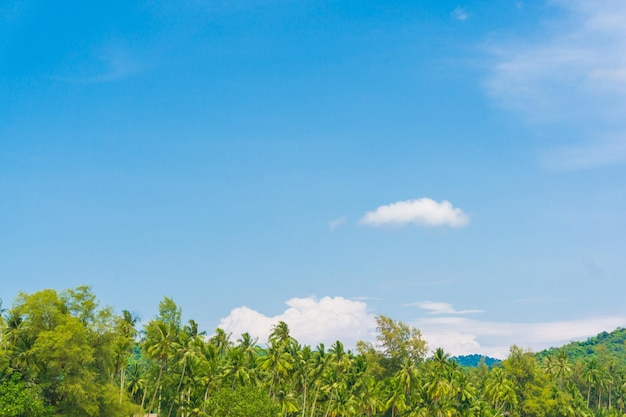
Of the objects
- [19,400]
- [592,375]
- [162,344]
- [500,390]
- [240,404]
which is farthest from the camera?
[592,375]

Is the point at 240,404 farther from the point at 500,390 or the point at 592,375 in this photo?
the point at 592,375

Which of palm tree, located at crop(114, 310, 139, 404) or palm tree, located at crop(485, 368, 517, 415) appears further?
palm tree, located at crop(485, 368, 517, 415)

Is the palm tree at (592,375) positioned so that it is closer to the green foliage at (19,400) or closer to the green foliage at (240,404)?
the green foliage at (240,404)

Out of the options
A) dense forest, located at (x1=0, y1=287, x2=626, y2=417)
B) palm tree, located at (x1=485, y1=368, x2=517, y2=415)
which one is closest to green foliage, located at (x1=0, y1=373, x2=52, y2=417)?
dense forest, located at (x1=0, y1=287, x2=626, y2=417)

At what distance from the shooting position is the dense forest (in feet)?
209

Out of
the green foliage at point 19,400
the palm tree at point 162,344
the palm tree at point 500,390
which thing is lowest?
the green foliage at point 19,400

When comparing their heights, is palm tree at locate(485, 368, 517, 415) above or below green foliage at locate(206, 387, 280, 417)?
above

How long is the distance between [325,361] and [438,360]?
28219 millimetres

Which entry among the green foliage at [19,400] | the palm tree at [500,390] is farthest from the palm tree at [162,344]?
the palm tree at [500,390]

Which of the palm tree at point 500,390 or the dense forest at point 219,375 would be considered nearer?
the dense forest at point 219,375

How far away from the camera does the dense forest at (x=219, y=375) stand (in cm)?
6381

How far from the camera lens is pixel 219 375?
84.4m

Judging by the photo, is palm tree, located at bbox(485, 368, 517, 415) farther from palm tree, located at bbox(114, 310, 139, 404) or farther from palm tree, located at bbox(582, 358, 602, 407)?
palm tree, located at bbox(114, 310, 139, 404)

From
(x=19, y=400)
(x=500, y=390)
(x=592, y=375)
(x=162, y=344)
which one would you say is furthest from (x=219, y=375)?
(x=592, y=375)
